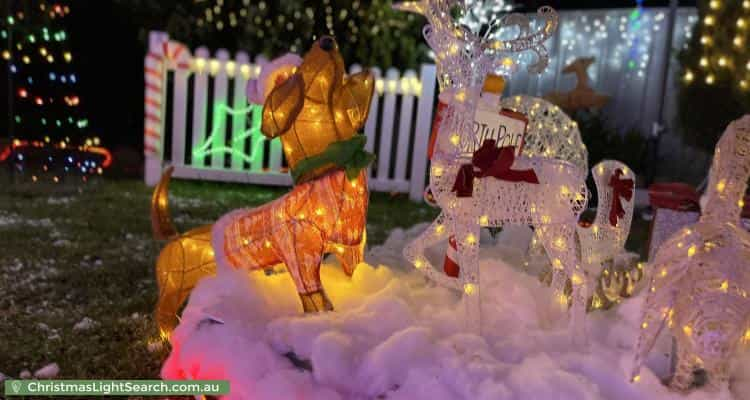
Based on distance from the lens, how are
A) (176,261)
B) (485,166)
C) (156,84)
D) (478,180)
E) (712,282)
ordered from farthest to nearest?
(156,84) → (176,261) → (478,180) → (485,166) → (712,282)

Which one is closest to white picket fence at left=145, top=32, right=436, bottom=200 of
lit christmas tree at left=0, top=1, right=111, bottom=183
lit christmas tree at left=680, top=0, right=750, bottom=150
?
lit christmas tree at left=0, top=1, right=111, bottom=183

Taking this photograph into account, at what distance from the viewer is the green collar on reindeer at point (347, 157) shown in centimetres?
229

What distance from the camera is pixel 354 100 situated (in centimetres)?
235

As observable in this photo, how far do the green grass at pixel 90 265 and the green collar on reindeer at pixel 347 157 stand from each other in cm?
107

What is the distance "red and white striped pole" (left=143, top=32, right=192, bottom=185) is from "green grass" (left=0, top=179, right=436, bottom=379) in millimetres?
345

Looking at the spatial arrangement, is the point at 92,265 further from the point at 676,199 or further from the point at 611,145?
the point at 611,145

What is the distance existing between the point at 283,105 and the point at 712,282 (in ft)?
4.87

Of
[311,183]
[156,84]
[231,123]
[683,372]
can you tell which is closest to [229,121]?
[231,123]

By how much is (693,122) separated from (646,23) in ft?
6.19

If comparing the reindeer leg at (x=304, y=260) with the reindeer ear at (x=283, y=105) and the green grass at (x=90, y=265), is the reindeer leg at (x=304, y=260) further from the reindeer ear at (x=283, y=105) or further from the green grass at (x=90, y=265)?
the green grass at (x=90, y=265)

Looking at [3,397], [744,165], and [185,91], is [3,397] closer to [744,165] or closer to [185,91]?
[744,165]

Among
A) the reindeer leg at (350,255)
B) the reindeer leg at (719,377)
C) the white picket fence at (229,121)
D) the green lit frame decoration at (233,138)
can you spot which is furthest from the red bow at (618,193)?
the green lit frame decoration at (233,138)

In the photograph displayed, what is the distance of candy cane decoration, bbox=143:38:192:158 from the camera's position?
6113 millimetres

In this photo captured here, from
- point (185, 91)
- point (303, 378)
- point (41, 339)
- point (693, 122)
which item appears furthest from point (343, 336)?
point (693, 122)
